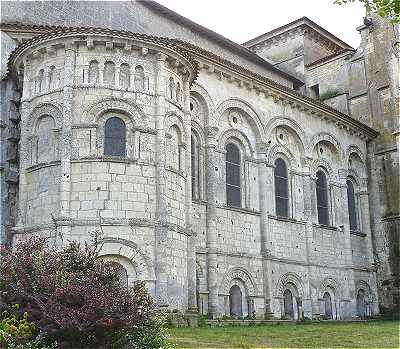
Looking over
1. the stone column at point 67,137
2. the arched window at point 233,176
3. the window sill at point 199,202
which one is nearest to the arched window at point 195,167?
the window sill at point 199,202

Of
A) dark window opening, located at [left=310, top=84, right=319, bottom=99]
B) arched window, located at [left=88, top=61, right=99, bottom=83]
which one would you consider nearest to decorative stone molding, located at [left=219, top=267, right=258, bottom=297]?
arched window, located at [left=88, top=61, right=99, bottom=83]

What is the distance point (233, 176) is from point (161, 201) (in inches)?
250

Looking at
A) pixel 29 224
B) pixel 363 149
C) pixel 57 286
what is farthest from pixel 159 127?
pixel 363 149

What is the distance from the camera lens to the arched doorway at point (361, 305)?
1078 inches

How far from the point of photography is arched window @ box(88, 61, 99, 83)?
56.7ft

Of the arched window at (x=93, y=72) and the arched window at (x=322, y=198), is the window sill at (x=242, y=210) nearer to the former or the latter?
the arched window at (x=322, y=198)

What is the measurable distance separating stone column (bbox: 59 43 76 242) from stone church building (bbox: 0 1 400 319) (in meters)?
0.04

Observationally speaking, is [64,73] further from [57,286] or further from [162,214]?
[57,286]

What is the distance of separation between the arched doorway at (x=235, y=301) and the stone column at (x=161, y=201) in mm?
5594

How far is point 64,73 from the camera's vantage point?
→ 1730cm

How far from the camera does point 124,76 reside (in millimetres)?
17562

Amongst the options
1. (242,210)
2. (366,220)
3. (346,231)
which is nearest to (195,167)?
(242,210)

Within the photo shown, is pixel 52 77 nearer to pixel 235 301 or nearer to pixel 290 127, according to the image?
pixel 235 301

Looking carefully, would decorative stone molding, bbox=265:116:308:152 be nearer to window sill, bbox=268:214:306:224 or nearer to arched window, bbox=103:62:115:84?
window sill, bbox=268:214:306:224
